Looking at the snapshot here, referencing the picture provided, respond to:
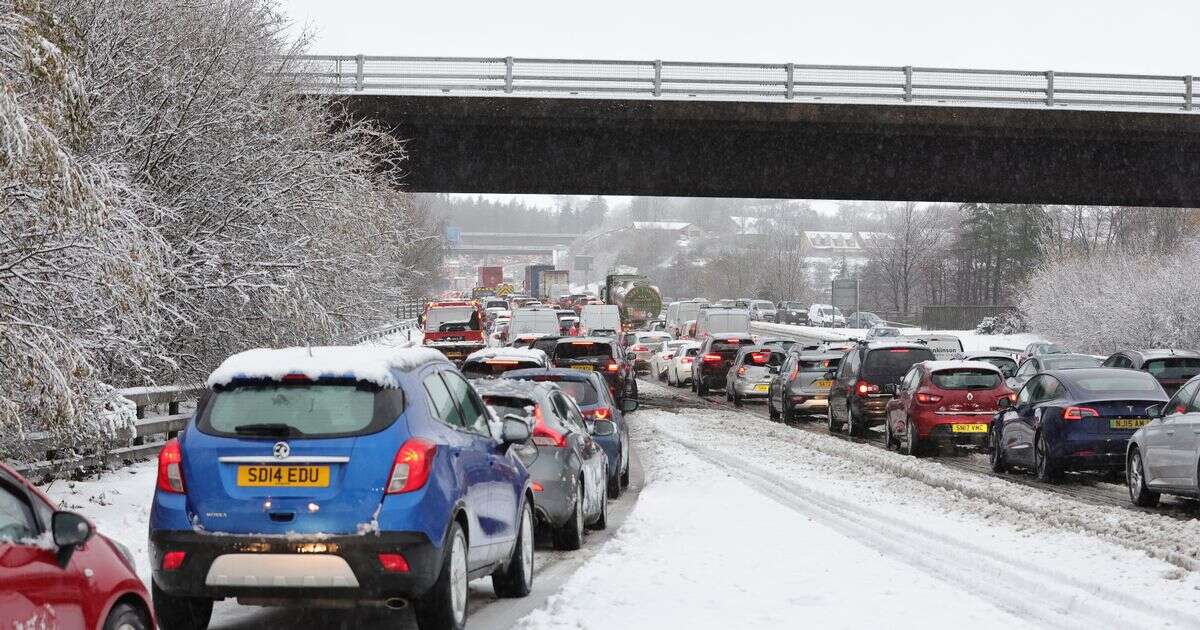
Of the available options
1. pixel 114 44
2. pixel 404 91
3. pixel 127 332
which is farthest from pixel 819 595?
pixel 404 91

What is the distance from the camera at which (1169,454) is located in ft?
48.0

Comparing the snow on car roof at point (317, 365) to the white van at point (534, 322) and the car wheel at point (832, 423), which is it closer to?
the car wheel at point (832, 423)

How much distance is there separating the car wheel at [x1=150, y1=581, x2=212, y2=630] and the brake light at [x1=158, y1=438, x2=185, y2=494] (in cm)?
55

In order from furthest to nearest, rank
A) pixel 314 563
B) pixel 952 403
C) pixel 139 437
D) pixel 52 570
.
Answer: pixel 952 403 < pixel 139 437 < pixel 314 563 < pixel 52 570

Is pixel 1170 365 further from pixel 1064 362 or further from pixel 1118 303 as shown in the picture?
pixel 1118 303

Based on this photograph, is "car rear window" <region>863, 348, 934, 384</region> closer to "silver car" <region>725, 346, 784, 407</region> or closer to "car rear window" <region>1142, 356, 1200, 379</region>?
"car rear window" <region>1142, 356, 1200, 379</region>

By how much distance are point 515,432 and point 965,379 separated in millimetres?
14837

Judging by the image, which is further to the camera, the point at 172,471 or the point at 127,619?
the point at 172,471

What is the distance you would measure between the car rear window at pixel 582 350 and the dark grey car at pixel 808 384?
13.5ft

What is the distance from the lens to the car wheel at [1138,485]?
1520cm

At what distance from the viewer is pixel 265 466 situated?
7.79 meters

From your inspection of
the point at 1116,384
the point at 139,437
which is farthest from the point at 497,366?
the point at 1116,384

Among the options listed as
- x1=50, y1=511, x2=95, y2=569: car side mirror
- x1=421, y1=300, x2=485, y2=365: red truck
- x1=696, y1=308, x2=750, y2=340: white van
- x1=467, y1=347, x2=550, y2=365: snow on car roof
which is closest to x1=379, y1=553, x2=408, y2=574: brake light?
x1=50, y1=511, x2=95, y2=569: car side mirror

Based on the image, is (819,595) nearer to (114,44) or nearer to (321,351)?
(321,351)
